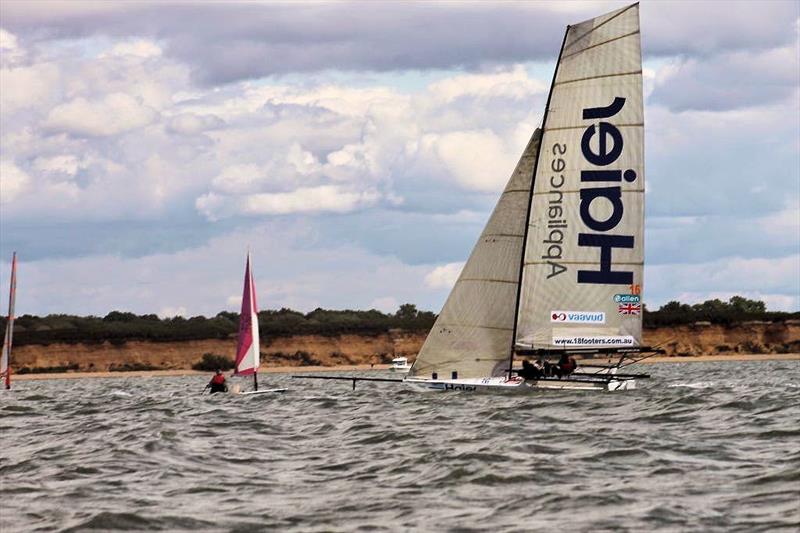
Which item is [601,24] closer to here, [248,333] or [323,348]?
[248,333]

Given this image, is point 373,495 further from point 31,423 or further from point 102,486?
point 31,423

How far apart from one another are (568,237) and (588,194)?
4.53 feet

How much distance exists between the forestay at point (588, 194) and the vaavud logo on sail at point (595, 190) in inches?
1.1

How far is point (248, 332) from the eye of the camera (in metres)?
46.8

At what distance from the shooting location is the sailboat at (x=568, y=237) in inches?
1550

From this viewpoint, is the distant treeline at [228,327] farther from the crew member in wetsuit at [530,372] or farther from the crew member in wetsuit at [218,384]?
the crew member in wetsuit at [530,372]

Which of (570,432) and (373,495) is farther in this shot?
(570,432)

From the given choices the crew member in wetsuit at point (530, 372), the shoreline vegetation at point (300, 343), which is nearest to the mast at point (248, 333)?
the crew member in wetsuit at point (530, 372)

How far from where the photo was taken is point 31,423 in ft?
113

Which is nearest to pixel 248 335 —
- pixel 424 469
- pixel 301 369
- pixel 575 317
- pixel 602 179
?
pixel 575 317

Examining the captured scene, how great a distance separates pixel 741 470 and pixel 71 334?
4158 inches

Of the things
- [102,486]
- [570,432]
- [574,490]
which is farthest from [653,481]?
[102,486]

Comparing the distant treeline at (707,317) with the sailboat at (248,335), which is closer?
the sailboat at (248,335)

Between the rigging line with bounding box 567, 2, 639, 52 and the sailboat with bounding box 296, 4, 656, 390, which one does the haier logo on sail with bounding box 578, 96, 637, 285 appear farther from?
the rigging line with bounding box 567, 2, 639, 52
